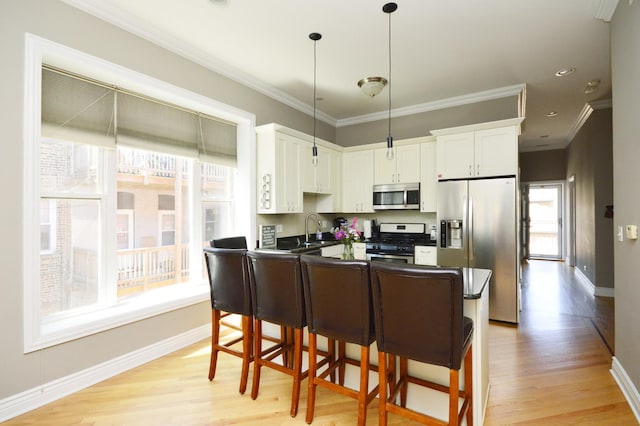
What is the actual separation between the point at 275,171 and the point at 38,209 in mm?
2222

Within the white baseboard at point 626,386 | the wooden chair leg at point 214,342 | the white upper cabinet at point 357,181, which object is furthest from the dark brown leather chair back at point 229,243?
the white baseboard at point 626,386

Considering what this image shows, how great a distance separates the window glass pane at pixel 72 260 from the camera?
2.48 m

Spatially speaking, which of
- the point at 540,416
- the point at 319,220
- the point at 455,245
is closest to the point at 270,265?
the point at 540,416

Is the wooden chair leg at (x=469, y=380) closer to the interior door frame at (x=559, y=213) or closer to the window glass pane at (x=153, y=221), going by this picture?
the window glass pane at (x=153, y=221)

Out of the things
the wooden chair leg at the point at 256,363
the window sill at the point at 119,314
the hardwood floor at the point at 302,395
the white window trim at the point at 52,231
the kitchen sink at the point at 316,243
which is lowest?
the hardwood floor at the point at 302,395

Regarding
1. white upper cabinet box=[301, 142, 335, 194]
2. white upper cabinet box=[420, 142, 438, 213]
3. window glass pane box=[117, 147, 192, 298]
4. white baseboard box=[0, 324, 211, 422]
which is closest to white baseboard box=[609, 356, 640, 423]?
white upper cabinet box=[420, 142, 438, 213]

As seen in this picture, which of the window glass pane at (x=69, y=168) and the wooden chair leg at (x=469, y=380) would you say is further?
the window glass pane at (x=69, y=168)

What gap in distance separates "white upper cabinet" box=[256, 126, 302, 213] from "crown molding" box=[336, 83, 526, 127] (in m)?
1.80

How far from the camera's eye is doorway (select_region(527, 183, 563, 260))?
8.48m

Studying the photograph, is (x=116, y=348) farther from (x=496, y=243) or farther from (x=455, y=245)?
(x=496, y=243)

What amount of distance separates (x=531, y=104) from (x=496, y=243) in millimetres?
2558

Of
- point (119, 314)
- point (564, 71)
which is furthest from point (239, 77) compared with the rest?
point (564, 71)

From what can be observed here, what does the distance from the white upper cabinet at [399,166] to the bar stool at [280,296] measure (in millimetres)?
2881

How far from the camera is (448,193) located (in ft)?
13.1
